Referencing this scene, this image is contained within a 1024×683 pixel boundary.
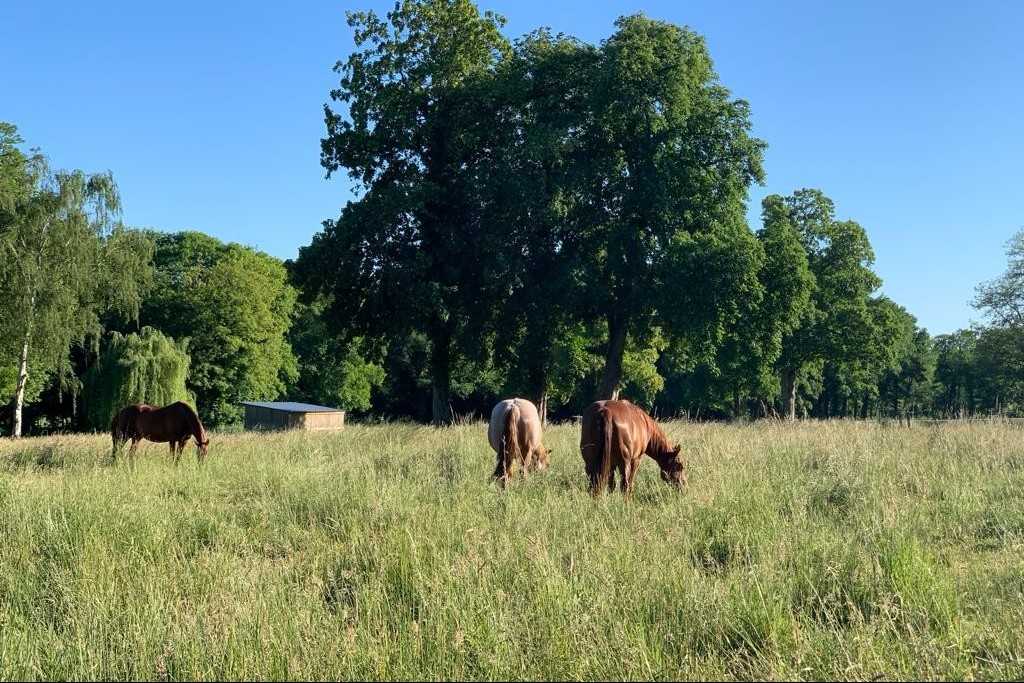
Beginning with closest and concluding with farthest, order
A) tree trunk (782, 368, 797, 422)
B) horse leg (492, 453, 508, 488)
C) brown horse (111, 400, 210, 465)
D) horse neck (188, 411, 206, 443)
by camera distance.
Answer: horse leg (492, 453, 508, 488)
horse neck (188, 411, 206, 443)
brown horse (111, 400, 210, 465)
tree trunk (782, 368, 797, 422)

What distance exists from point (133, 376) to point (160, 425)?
92.4 feet

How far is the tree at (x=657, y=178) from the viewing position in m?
24.2

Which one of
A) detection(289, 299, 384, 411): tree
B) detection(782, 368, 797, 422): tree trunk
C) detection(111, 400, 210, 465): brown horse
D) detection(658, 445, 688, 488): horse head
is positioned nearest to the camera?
detection(658, 445, 688, 488): horse head

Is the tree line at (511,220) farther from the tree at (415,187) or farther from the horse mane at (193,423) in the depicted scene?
the horse mane at (193,423)

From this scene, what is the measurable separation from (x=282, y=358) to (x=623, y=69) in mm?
34383

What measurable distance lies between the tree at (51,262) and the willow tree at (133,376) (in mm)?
7125

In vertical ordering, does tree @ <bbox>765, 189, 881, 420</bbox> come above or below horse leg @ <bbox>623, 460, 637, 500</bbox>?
above

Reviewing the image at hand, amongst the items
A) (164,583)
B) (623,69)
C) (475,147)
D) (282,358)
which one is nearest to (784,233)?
(623,69)

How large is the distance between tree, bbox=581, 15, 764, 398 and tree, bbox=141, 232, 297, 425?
2905cm

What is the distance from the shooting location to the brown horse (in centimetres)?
1448

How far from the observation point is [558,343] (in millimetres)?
27281

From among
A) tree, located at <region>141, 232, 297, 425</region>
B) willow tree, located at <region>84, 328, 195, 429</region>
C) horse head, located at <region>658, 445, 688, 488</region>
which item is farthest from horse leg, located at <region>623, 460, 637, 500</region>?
tree, located at <region>141, 232, 297, 425</region>

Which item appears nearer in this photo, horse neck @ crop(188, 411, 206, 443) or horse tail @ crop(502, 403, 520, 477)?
horse tail @ crop(502, 403, 520, 477)

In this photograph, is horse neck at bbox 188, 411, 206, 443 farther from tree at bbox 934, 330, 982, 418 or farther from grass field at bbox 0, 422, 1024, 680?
tree at bbox 934, 330, 982, 418
